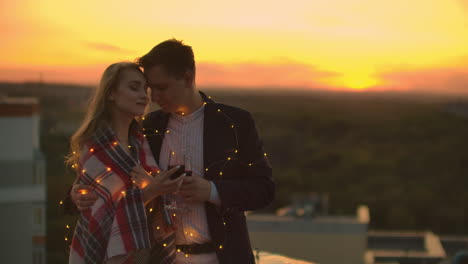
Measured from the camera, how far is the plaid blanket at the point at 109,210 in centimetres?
149

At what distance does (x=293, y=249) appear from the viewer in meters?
9.75

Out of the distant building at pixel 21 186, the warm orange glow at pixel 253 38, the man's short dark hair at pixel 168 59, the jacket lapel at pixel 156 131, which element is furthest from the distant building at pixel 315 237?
the man's short dark hair at pixel 168 59

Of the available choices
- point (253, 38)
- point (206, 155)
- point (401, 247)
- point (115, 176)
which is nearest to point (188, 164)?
point (206, 155)

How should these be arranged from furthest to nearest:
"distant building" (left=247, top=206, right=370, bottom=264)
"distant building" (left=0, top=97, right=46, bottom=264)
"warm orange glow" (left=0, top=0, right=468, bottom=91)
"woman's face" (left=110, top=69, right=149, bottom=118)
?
"distant building" (left=247, top=206, right=370, bottom=264)
"distant building" (left=0, top=97, right=46, bottom=264)
"warm orange glow" (left=0, top=0, right=468, bottom=91)
"woman's face" (left=110, top=69, right=149, bottom=118)

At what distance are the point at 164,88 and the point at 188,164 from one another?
0.70 feet

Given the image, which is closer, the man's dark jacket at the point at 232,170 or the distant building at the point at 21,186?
the man's dark jacket at the point at 232,170

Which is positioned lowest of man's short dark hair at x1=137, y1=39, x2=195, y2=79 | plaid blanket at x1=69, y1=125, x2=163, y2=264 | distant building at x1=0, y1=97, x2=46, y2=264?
distant building at x1=0, y1=97, x2=46, y2=264

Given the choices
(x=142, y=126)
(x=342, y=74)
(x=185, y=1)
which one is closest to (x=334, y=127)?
(x=342, y=74)

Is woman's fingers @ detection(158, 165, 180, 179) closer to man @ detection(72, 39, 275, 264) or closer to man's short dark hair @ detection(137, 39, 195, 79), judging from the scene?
man @ detection(72, 39, 275, 264)

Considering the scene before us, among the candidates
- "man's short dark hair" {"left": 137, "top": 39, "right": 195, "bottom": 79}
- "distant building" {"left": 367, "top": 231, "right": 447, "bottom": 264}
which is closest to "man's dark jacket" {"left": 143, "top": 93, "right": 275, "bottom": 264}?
"man's short dark hair" {"left": 137, "top": 39, "right": 195, "bottom": 79}

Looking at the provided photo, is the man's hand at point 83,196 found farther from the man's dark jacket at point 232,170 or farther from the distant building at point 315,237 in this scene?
the distant building at point 315,237

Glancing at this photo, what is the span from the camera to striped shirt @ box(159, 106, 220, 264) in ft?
5.21

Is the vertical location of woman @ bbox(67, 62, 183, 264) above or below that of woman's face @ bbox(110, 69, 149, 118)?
below

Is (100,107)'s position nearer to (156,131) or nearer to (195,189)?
(156,131)
